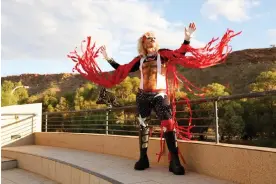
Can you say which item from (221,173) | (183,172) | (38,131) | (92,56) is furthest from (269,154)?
(38,131)

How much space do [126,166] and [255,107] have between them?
108ft

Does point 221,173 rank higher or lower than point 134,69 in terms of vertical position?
lower

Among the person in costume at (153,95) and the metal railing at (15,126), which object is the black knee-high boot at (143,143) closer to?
the person in costume at (153,95)

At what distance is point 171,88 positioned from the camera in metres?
3.99

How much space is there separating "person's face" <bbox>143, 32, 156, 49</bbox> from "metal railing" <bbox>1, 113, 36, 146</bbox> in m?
6.29

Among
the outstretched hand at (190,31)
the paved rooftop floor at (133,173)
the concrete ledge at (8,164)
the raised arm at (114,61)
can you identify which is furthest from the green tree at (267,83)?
the outstretched hand at (190,31)

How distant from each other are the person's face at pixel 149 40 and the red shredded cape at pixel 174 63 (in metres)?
0.16

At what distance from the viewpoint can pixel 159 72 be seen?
3.82 metres

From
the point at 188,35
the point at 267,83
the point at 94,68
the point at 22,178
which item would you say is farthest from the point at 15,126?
the point at 267,83

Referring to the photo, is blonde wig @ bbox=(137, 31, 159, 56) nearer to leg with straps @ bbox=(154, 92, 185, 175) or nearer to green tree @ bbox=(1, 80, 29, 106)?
leg with straps @ bbox=(154, 92, 185, 175)

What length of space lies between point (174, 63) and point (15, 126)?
670cm

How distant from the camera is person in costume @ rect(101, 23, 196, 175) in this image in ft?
12.0

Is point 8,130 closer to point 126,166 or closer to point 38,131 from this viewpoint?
point 38,131

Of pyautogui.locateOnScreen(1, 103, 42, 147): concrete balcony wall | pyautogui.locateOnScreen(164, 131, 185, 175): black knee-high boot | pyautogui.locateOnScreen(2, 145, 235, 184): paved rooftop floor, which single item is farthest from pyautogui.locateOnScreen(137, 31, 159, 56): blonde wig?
pyautogui.locateOnScreen(1, 103, 42, 147): concrete balcony wall
